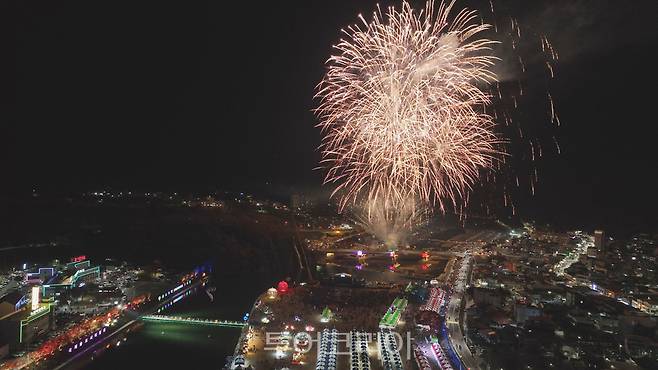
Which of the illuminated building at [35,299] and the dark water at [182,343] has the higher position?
the illuminated building at [35,299]

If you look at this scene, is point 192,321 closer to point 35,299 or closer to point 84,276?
point 35,299

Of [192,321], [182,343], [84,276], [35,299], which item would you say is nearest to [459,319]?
[182,343]

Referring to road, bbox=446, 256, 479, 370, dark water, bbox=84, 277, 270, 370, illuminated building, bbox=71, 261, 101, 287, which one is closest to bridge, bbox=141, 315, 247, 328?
dark water, bbox=84, 277, 270, 370

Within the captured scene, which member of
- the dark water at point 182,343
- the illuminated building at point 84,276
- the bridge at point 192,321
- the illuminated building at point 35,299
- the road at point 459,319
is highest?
the illuminated building at point 35,299

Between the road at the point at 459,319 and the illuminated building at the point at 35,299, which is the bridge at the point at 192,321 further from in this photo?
the road at the point at 459,319

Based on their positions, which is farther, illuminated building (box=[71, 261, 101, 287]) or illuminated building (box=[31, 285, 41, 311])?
illuminated building (box=[71, 261, 101, 287])

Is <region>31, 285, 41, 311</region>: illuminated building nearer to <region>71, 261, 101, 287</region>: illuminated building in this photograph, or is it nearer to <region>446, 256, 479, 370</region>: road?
<region>71, 261, 101, 287</region>: illuminated building

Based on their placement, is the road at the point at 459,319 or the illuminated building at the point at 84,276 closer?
the road at the point at 459,319

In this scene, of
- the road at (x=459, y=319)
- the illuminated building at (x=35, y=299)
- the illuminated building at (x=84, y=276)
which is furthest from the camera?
the illuminated building at (x=84, y=276)

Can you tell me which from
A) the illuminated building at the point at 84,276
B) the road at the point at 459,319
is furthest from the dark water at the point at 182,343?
the road at the point at 459,319

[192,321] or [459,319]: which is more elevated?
[459,319]

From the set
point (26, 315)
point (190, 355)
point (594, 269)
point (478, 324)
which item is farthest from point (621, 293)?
point (26, 315)
